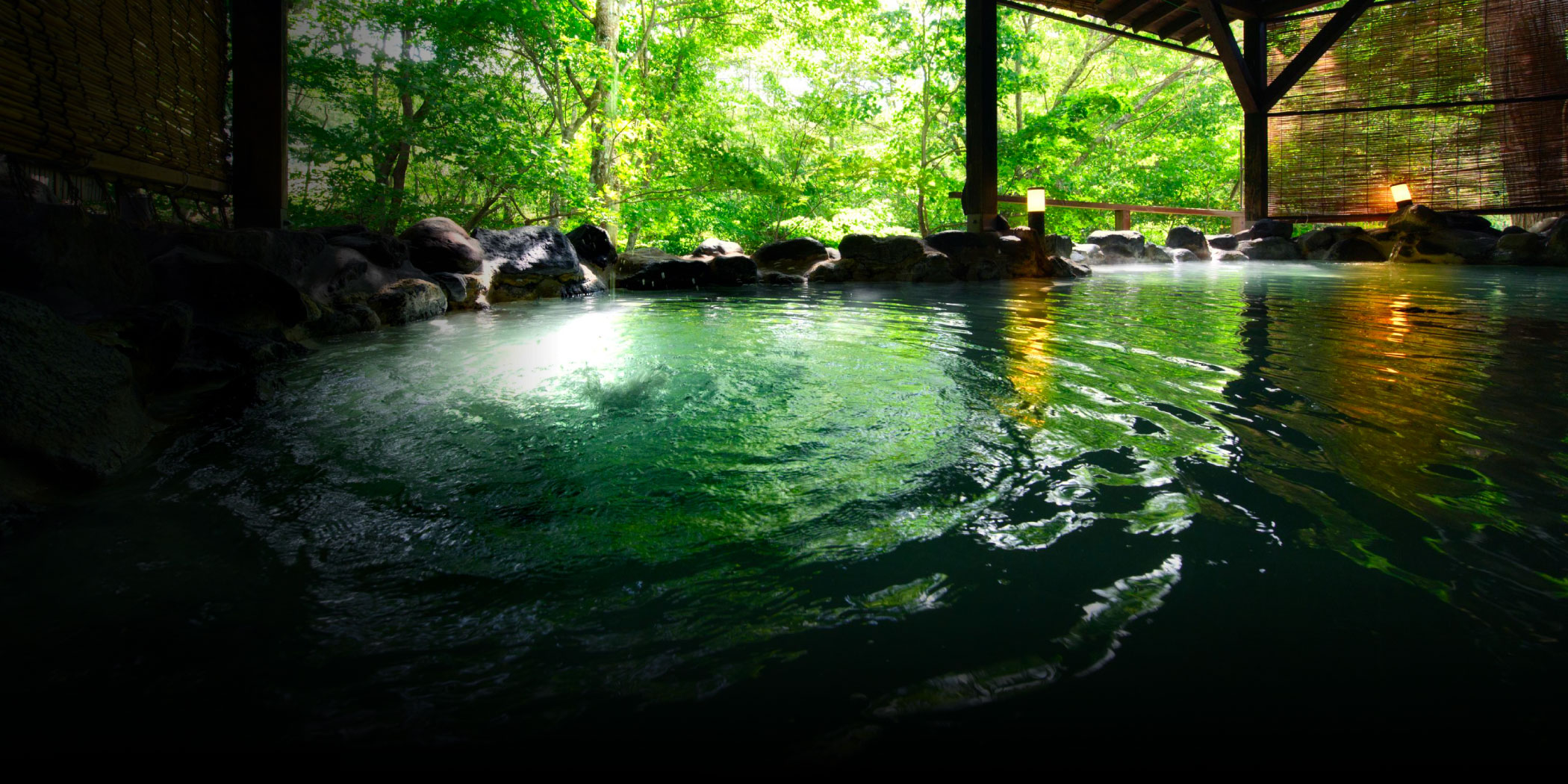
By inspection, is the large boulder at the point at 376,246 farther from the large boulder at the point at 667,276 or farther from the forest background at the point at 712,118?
the large boulder at the point at 667,276

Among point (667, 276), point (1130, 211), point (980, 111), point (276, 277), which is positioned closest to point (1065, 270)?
point (980, 111)

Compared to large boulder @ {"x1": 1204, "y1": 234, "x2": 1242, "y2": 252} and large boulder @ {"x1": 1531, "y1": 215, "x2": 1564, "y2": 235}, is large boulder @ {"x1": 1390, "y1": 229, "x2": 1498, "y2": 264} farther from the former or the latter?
large boulder @ {"x1": 1204, "y1": 234, "x2": 1242, "y2": 252}

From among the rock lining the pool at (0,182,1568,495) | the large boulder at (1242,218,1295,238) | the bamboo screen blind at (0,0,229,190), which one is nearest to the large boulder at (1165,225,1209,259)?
the large boulder at (1242,218,1295,238)

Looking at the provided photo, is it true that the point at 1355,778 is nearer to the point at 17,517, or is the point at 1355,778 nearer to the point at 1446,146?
the point at 17,517

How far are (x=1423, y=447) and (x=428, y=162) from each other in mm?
9419

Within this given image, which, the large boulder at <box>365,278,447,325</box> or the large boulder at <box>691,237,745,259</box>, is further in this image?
the large boulder at <box>691,237,745,259</box>

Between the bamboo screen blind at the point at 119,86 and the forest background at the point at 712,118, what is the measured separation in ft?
6.91

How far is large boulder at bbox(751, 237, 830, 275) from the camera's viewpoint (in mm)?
9117

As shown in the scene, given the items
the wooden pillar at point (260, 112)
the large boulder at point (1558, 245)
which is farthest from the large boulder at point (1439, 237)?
the wooden pillar at point (260, 112)

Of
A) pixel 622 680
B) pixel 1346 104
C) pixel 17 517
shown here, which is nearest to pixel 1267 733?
pixel 622 680

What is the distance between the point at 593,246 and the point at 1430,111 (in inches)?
451

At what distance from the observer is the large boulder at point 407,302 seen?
4.87m

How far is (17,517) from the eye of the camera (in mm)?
1458

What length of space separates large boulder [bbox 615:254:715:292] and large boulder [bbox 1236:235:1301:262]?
8519mm
